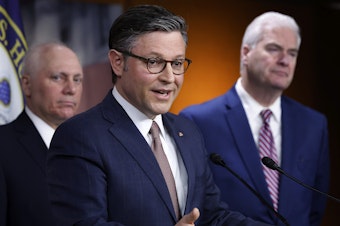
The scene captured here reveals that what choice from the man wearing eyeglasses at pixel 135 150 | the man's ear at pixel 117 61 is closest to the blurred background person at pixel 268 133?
the man wearing eyeglasses at pixel 135 150

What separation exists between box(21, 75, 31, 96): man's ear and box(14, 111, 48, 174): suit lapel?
0.74ft

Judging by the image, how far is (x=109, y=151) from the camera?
216 cm

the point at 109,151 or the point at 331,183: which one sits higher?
the point at 109,151

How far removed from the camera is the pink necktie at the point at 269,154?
10.7 ft

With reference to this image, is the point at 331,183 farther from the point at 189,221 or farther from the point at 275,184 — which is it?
the point at 189,221

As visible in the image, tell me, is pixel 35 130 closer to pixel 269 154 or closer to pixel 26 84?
pixel 26 84

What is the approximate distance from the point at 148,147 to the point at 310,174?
1428mm

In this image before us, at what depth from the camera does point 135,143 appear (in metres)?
2.22

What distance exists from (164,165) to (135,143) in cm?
13

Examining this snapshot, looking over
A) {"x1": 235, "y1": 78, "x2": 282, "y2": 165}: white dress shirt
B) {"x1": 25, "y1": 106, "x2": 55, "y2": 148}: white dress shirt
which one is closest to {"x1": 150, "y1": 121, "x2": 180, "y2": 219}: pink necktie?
{"x1": 25, "y1": 106, "x2": 55, "y2": 148}: white dress shirt

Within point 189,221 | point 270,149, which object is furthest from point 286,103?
point 189,221

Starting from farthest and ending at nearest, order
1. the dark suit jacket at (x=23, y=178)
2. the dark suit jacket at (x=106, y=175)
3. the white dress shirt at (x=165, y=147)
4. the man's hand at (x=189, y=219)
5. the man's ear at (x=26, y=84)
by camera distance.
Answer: the man's ear at (x=26, y=84) → the dark suit jacket at (x=23, y=178) → the white dress shirt at (x=165, y=147) → the dark suit jacket at (x=106, y=175) → the man's hand at (x=189, y=219)

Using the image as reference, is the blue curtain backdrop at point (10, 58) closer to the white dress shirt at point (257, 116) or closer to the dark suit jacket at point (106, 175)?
the white dress shirt at point (257, 116)

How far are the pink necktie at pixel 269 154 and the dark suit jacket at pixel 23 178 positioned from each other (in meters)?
1.07
